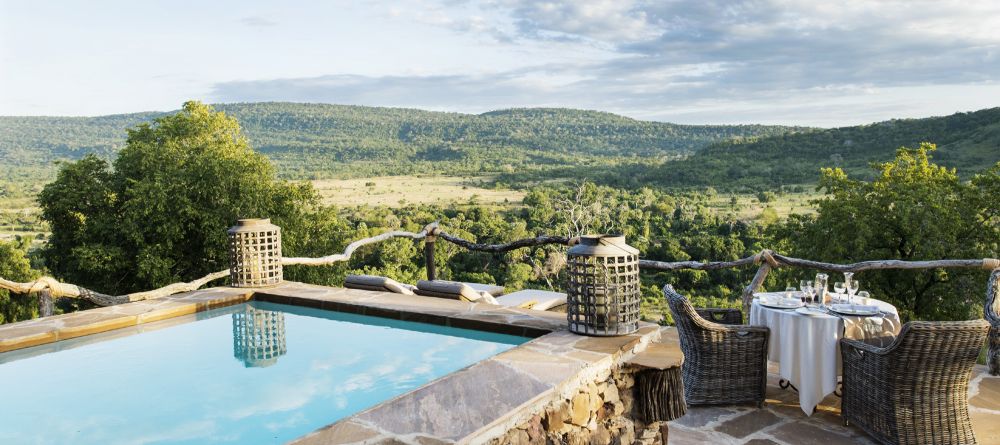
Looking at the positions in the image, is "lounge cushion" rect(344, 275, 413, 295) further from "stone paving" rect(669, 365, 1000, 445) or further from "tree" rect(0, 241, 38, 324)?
"tree" rect(0, 241, 38, 324)

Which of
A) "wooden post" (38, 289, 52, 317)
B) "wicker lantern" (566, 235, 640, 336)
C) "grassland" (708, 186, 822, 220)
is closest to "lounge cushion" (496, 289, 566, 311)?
"wicker lantern" (566, 235, 640, 336)

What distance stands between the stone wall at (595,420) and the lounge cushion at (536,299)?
9.68ft

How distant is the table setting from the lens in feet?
13.2

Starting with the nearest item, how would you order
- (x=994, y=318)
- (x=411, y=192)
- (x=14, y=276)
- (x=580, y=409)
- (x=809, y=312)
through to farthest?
(x=580, y=409)
(x=809, y=312)
(x=994, y=318)
(x=14, y=276)
(x=411, y=192)

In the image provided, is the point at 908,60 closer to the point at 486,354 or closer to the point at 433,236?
the point at 433,236

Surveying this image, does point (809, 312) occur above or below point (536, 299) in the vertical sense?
above

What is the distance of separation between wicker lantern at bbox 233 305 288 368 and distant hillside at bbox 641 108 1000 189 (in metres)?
26.7

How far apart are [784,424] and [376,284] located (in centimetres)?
331

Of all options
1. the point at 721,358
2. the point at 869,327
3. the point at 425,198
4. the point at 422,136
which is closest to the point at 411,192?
the point at 425,198

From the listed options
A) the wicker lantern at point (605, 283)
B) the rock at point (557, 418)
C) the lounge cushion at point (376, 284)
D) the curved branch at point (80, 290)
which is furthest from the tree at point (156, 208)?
the rock at point (557, 418)

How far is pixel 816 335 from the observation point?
405 cm

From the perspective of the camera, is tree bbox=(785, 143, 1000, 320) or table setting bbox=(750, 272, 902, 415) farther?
tree bbox=(785, 143, 1000, 320)

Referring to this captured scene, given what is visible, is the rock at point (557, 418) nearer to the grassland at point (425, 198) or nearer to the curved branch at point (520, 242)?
the curved branch at point (520, 242)

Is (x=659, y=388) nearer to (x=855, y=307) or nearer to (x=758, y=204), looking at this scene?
(x=855, y=307)
